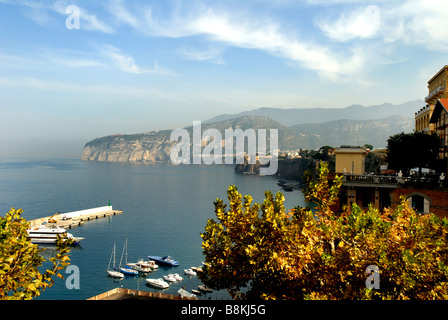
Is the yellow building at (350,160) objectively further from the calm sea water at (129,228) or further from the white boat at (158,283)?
the white boat at (158,283)

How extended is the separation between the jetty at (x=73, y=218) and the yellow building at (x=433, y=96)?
76.6 meters

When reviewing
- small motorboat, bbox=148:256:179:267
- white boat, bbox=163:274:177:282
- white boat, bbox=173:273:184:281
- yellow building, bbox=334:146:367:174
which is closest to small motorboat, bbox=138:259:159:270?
small motorboat, bbox=148:256:179:267

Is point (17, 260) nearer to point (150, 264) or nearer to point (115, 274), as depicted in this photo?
point (115, 274)

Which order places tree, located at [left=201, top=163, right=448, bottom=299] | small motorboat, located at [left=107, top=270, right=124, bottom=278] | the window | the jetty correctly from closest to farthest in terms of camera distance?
tree, located at [left=201, top=163, right=448, bottom=299]
the window
small motorboat, located at [left=107, top=270, right=124, bottom=278]
the jetty

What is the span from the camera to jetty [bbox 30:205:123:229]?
267ft

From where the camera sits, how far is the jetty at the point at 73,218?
8145 cm

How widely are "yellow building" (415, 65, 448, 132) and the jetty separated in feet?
251

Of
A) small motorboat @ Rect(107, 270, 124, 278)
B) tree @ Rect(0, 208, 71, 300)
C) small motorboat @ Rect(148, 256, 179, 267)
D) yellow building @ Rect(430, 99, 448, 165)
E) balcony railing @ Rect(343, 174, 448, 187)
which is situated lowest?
small motorboat @ Rect(107, 270, 124, 278)

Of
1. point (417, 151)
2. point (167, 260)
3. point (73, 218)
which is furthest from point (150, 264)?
point (73, 218)

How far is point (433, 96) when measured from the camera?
58812 mm

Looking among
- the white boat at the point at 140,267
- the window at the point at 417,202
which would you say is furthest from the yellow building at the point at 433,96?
the white boat at the point at 140,267

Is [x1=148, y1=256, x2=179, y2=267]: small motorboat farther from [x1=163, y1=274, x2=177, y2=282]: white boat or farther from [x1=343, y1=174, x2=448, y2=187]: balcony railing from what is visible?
[x1=343, y1=174, x2=448, y2=187]: balcony railing

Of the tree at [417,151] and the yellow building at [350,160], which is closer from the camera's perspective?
the yellow building at [350,160]
